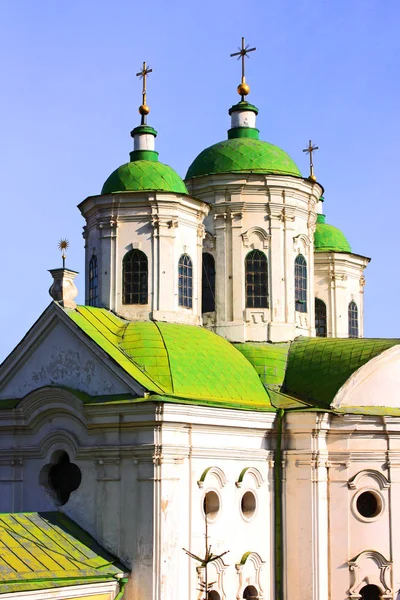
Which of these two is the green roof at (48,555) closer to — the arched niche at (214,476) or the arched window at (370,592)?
the arched niche at (214,476)

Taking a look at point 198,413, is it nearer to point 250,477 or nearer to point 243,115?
point 250,477

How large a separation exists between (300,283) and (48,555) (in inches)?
388

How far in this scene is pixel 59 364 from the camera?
65.3 feet

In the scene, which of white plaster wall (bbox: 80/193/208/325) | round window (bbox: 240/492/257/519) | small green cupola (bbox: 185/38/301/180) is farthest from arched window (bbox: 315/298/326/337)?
round window (bbox: 240/492/257/519)

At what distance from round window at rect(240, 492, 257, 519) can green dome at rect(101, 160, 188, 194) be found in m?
6.48

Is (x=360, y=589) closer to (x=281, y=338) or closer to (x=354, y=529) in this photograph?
(x=354, y=529)

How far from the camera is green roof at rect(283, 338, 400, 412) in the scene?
2109 centimetres

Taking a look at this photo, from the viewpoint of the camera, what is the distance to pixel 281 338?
23.4 metres

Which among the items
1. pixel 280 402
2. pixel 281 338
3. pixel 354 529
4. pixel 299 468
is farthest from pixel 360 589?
pixel 281 338

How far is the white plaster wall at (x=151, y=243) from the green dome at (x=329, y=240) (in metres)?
6.82

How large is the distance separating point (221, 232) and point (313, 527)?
284 inches

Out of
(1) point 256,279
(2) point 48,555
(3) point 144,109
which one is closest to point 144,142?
(3) point 144,109

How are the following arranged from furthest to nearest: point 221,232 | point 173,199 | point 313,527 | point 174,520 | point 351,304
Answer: point 351,304 → point 221,232 → point 173,199 → point 313,527 → point 174,520

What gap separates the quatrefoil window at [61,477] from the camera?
1964 cm
